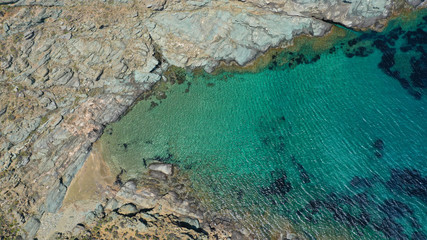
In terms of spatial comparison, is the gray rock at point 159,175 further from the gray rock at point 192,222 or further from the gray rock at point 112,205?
the gray rock at point 192,222

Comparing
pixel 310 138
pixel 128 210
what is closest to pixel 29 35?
pixel 128 210

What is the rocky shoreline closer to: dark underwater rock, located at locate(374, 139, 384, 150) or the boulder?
the boulder

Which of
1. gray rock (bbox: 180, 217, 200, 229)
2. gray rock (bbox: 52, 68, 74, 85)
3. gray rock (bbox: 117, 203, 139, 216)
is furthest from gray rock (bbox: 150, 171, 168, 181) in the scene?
gray rock (bbox: 52, 68, 74, 85)

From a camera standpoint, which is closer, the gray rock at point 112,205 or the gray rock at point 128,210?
the gray rock at point 128,210

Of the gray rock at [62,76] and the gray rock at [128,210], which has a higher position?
the gray rock at [62,76]

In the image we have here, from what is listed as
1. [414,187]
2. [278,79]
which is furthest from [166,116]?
[414,187]

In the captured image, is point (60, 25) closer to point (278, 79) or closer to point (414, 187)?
point (278, 79)

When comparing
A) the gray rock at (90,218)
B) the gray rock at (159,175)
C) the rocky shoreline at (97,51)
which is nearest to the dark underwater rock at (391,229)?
the gray rock at (159,175)
